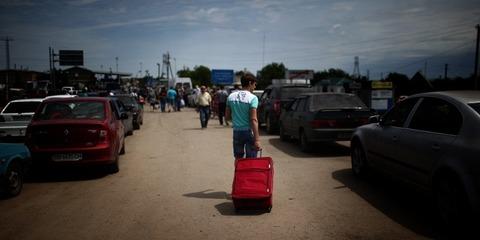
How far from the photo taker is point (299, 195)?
6863 mm

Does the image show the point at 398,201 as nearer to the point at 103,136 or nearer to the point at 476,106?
the point at 476,106

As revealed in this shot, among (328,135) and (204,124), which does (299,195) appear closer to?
(328,135)

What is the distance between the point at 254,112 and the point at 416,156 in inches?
91.7

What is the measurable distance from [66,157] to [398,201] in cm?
594

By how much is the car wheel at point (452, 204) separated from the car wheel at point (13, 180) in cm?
630

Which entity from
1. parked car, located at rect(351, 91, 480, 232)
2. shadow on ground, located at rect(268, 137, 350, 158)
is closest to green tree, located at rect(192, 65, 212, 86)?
shadow on ground, located at rect(268, 137, 350, 158)

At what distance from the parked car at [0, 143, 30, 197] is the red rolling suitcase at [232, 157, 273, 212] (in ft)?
12.1

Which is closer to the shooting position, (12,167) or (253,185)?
(253,185)

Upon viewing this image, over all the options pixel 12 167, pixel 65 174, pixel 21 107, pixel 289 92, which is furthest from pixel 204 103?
pixel 12 167

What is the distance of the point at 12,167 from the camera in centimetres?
709

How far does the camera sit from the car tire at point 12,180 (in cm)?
686

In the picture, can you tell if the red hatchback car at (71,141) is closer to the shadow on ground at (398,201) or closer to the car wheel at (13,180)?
the car wheel at (13,180)

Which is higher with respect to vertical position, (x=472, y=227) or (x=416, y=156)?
(x=416, y=156)

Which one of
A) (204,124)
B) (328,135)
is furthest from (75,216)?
(204,124)
